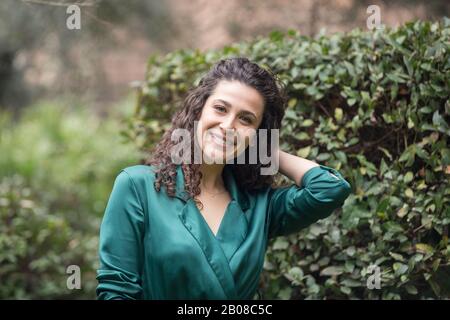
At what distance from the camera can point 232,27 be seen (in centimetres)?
652

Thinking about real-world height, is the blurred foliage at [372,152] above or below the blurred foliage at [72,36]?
below

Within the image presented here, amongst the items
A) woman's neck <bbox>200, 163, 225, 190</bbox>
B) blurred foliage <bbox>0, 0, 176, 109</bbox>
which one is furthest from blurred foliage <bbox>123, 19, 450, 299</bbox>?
blurred foliage <bbox>0, 0, 176, 109</bbox>

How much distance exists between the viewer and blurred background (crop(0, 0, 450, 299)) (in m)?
4.97

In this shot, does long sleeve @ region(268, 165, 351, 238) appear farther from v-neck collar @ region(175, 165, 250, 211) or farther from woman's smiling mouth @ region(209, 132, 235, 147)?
woman's smiling mouth @ region(209, 132, 235, 147)

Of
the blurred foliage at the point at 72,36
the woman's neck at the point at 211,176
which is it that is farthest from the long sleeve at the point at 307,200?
the blurred foliage at the point at 72,36

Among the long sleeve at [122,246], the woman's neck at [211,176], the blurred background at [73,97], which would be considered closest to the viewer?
the long sleeve at [122,246]

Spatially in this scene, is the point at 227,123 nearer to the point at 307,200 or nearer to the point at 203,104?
the point at 203,104

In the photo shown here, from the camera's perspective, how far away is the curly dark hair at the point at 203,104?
2346mm

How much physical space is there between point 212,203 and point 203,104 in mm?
421

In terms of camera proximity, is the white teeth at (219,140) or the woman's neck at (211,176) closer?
the white teeth at (219,140)

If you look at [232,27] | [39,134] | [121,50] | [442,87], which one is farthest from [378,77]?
[121,50]

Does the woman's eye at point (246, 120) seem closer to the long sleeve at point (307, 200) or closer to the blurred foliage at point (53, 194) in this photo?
the long sleeve at point (307, 200)

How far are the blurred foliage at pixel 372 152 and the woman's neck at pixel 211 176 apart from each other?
0.72 m

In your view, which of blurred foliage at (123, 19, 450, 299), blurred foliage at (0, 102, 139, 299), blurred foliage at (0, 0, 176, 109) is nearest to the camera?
blurred foliage at (123, 19, 450, 299)
